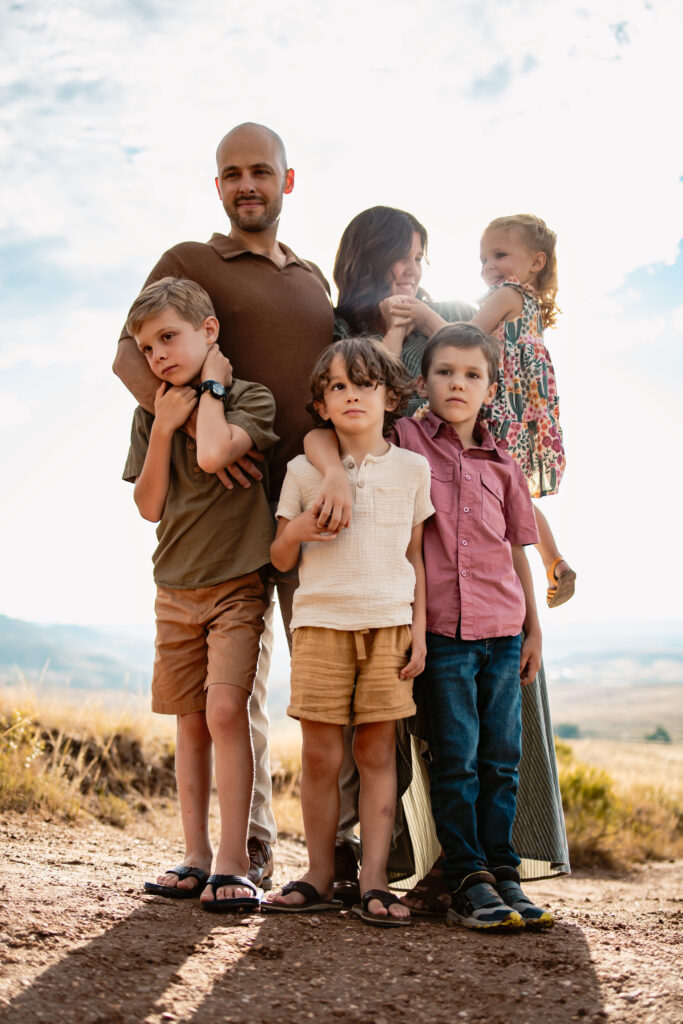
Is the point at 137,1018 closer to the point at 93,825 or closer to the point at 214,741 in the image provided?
the point at 214,741

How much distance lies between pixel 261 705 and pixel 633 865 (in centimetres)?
527

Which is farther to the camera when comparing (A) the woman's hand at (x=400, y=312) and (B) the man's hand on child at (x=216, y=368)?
(A) the woman's hand at (x=400, y=312)

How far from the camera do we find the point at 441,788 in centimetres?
294

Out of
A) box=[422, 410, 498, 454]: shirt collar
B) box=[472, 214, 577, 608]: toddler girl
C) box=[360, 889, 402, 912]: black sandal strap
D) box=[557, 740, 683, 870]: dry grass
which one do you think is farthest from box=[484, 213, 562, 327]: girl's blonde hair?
box=[557, 740, 683, 870]: dry grass

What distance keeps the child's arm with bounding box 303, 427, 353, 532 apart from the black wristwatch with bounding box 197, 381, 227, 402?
1.24 ft

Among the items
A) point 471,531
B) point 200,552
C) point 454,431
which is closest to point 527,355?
point 454,431

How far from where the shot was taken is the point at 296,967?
92.2 inches

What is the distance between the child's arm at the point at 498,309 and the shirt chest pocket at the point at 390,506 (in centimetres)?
98

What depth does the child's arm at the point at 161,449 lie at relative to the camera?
3.10 metres

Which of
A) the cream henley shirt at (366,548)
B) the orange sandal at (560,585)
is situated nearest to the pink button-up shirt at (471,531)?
the cream henley shirt at (366,548)

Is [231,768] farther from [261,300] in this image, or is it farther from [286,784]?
[286,784]

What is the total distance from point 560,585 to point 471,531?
3.12ft

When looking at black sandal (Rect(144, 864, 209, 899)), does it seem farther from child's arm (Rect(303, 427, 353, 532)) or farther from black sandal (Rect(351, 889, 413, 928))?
child's arm (Rect(303, 427, 353, 532))

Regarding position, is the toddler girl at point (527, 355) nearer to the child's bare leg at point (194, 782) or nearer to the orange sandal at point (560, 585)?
the orange sandal at point (560, 585)
